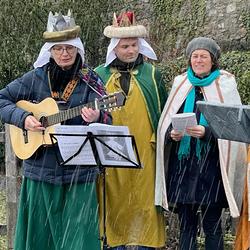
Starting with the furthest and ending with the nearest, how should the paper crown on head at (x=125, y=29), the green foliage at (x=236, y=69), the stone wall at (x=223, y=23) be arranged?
the stone wall at (x=223, y=23) → the green foliage at (x=236, y=69) → the paper crown on head at (x=125, y=29)

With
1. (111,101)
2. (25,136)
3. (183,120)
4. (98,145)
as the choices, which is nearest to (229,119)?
(183,120)

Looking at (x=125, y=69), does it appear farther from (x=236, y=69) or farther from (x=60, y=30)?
(x=236, y=69)

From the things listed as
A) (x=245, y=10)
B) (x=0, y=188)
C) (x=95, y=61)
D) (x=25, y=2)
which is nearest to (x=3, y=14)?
(x=25, y=2)

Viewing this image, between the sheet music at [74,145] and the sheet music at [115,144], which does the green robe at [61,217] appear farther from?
the sheet music at [115,144]

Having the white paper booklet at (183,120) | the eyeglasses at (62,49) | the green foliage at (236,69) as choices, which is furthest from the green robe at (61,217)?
the green foliage at (236,69)

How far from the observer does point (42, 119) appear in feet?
18.1

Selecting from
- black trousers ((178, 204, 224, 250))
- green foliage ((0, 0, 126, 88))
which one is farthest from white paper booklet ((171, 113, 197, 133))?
green foliage ((0, 0, 126, 88))

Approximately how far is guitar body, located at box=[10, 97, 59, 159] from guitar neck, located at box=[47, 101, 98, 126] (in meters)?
0.04

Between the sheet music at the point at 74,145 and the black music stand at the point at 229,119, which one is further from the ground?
the black music stand at the point at 229,119

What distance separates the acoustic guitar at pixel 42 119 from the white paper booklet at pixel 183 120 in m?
0.47

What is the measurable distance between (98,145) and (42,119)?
0.54 m

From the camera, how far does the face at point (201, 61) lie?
5.43 m

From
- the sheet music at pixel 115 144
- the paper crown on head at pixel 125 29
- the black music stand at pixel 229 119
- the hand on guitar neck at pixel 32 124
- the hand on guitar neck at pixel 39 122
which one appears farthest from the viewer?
the paper crown on head at pixel 125 29

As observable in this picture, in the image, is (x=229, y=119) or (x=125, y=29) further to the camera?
(x=125, y=29)
